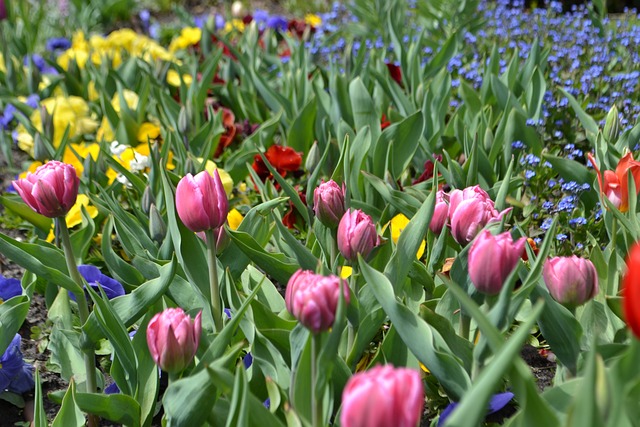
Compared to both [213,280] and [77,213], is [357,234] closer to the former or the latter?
[213,280]

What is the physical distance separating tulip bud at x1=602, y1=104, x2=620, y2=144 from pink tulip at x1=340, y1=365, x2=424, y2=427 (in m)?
1.31

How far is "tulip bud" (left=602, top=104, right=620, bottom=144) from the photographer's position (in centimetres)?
180

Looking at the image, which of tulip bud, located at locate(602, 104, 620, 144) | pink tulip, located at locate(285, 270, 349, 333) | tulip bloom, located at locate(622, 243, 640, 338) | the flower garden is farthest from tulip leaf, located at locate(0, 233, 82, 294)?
tulip bud, located at locate(602, 104, 620, 144)

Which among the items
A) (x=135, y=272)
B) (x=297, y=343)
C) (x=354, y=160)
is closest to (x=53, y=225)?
(x=135, y=272)

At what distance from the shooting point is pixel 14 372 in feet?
4.91

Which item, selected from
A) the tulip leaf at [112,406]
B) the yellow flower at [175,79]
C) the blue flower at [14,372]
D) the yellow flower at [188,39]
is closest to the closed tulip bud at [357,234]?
the tulip leaf at [112,406]

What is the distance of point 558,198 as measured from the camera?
6.59 ft

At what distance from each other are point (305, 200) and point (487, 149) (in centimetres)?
49

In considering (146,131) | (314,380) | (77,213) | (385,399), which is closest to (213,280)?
(314,380)

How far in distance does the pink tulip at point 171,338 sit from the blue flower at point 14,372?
0.53m

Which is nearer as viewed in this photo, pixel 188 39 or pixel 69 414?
pixel 69 414

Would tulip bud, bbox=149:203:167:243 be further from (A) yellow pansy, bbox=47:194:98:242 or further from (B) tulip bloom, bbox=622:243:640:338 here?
(B) tulip bloom, bbox=622:243:640:338

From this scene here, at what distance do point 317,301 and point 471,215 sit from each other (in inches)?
16.2

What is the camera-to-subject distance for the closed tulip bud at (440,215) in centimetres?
135
